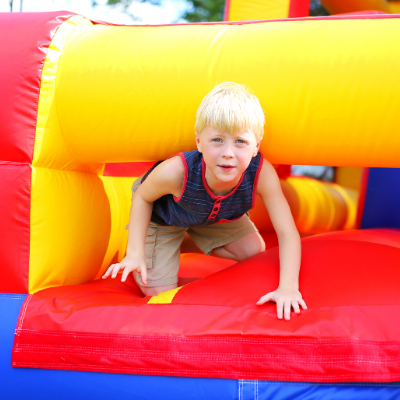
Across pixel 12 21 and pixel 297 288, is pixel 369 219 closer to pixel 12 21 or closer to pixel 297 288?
pixel 297 288

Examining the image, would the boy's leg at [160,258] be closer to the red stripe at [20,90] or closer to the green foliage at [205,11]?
the red stripe at [20,90]

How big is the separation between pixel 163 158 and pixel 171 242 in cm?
41

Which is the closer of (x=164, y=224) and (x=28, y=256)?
(x=28, y=256)

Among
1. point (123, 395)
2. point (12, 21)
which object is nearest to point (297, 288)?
point (123, 395)

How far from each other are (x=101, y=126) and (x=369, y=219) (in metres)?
1.50

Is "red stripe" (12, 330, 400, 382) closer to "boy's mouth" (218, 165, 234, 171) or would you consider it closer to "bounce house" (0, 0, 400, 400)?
"bounce house" (0, 0, 400, 400)

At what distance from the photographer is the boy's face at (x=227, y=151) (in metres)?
1.18

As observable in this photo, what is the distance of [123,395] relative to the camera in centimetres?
111

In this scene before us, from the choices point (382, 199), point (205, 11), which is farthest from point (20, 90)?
point (205, 11)

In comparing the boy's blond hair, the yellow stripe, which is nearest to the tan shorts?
the yellow stripe

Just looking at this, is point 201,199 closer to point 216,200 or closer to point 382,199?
point 216,200

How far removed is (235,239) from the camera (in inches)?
67.8

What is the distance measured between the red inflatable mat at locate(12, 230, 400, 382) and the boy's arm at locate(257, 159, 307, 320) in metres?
0.03

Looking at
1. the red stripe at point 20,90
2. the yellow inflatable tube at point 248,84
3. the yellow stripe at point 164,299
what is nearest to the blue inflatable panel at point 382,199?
the yellow inflatable tube at point 248,84
